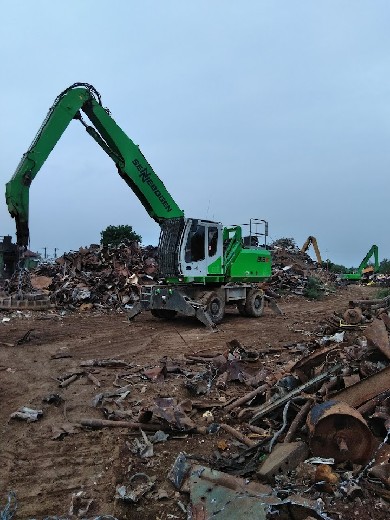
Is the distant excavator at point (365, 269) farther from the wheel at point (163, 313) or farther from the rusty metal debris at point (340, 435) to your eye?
the rusty metal debris at point (340, 435)

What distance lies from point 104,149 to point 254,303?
694 cm

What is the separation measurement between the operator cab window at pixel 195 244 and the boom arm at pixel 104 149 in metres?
1.42

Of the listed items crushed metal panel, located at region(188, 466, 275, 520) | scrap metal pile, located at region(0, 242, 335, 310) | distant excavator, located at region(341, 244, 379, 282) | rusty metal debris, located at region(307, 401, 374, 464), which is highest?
distant excavator, located at region(341, 244, 379, 282)

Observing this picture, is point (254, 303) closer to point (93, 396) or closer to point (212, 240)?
point (212, 240)

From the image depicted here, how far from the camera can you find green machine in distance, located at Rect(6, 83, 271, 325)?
11.8m

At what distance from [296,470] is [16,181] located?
29.6 ft

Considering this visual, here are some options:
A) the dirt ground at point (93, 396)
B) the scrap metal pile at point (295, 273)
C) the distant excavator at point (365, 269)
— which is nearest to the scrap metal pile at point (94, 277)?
the scrap metal pile at point (295, 273)

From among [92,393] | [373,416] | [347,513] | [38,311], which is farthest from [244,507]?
[38,311]

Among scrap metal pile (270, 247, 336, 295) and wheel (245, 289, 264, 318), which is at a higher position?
scrap metal pile (270, 247, 336, 295)

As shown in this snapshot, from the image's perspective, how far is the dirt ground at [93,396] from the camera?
12.3ft

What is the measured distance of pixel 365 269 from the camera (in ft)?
131

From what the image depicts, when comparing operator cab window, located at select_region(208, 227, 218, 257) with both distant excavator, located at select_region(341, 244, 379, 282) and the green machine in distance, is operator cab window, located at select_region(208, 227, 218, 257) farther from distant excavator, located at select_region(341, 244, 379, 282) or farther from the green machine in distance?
distant excavator, located at select_region(341, 244, 379, 282)

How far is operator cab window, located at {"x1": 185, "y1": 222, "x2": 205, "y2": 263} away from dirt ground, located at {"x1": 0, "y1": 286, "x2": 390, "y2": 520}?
1.98 metres

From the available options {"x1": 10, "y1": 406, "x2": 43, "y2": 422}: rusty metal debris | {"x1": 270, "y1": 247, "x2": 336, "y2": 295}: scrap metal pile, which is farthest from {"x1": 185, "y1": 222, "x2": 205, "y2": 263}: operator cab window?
{"x1": 270, "y1": 247, "x2": 336, "y2": 295}: scrap metal pile
